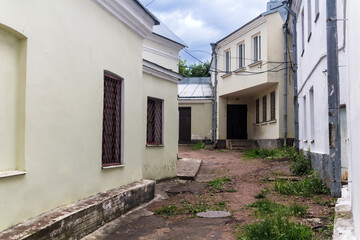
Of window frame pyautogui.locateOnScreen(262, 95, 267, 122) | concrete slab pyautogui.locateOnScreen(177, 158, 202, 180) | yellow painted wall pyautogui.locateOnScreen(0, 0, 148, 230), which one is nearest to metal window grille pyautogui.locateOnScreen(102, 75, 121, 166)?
yellow painted wall pyautogui.locateOnScreen(0, 0, 148, 230)

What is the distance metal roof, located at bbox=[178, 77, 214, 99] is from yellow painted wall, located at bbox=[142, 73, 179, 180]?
11.9 meters

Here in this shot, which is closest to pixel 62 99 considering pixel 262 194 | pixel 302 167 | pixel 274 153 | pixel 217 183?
pixel 262 194

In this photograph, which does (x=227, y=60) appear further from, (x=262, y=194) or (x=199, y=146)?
(x=262, y=194)

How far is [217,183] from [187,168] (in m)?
2.51

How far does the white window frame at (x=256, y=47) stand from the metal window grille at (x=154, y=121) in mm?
8522

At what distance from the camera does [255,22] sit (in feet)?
57.1

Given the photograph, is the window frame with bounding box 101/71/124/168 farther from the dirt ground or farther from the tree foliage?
the tree foliage

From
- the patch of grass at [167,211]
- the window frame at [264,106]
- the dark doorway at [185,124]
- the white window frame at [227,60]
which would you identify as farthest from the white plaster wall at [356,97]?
the dark doorway at [185,124]

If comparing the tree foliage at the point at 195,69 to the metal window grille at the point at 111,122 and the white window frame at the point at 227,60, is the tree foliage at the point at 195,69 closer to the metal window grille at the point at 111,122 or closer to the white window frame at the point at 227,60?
the white window frame at the point at 227,60

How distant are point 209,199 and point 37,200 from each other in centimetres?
467

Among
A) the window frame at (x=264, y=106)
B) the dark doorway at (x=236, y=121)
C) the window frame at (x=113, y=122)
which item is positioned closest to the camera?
the window frame at (x=113, y=122)

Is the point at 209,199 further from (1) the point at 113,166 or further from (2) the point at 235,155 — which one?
(2) the point at 235,155

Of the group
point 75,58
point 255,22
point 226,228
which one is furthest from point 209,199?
point 255,22

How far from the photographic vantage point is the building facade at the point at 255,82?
16.7 metres
